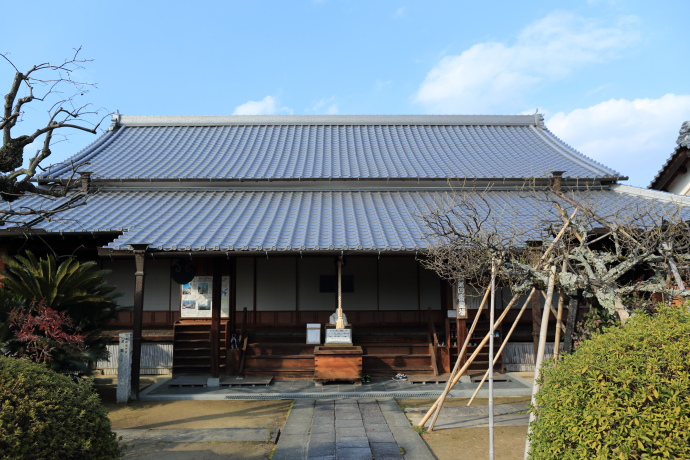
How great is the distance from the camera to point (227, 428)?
8.25 m

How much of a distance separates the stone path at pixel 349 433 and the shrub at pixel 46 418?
2.81m

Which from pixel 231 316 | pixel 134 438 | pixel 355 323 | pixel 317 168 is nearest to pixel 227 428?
pixel 134 438

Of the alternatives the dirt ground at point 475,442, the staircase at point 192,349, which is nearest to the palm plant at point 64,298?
the staircase at point 192,349

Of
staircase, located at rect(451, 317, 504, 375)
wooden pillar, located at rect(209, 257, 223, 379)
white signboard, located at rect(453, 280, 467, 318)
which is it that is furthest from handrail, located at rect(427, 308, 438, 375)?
wooden pillar, located at rect(209, 257, 223, 379)

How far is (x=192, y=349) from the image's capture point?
42.1ft

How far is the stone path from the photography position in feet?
22.2

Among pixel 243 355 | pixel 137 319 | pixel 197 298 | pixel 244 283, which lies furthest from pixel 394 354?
pixel 137 319

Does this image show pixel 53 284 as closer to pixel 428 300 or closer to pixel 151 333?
pixel 151 333

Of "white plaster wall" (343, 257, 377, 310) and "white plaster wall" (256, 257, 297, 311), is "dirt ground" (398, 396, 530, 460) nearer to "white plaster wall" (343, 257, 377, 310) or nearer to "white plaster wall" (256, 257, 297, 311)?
"white plaster wall" (343, 257, 377, 310)

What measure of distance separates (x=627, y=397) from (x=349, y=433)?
459 cm

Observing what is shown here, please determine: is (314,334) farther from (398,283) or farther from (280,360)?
(398,283)

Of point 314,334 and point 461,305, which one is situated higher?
point 461,305

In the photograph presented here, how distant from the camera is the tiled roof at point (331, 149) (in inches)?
608

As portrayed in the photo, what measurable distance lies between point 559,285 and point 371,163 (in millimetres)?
10609
